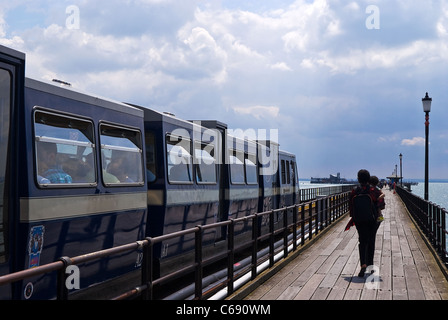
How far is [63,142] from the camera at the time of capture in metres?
7.35

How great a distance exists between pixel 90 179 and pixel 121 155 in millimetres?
1188

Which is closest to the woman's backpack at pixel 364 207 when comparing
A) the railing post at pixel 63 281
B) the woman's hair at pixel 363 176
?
the woman's hair at pixel 363 176

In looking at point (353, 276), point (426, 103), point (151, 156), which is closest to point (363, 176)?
point (353, 276)

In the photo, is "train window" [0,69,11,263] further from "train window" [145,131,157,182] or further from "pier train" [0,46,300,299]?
"train window" [145,131,157,182]

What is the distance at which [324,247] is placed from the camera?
14805mm

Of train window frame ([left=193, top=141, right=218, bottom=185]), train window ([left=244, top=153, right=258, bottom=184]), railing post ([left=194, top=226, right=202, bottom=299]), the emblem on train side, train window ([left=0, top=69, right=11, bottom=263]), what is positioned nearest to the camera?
train window ([left=0, top=69, right=11, bottom=263])

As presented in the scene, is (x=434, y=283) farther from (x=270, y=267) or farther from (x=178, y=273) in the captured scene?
(x=178, y=273)

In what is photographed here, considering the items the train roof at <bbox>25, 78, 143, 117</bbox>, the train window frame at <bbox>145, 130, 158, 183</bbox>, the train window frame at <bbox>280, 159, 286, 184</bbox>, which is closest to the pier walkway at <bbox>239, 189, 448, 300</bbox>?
the train window frame at <bbox>145, 130, 158, 183</bbox>

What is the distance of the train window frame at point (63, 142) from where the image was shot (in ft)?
22.3

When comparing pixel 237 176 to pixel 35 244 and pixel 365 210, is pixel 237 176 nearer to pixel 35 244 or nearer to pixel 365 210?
pixel 365 210

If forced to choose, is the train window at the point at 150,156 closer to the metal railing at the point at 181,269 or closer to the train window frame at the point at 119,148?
the train window frame at the point at 119,148

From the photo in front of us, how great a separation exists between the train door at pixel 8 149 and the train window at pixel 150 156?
167 inches

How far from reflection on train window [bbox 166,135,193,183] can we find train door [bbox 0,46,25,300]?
450 cm

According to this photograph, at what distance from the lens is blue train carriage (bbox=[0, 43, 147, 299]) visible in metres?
6.39
